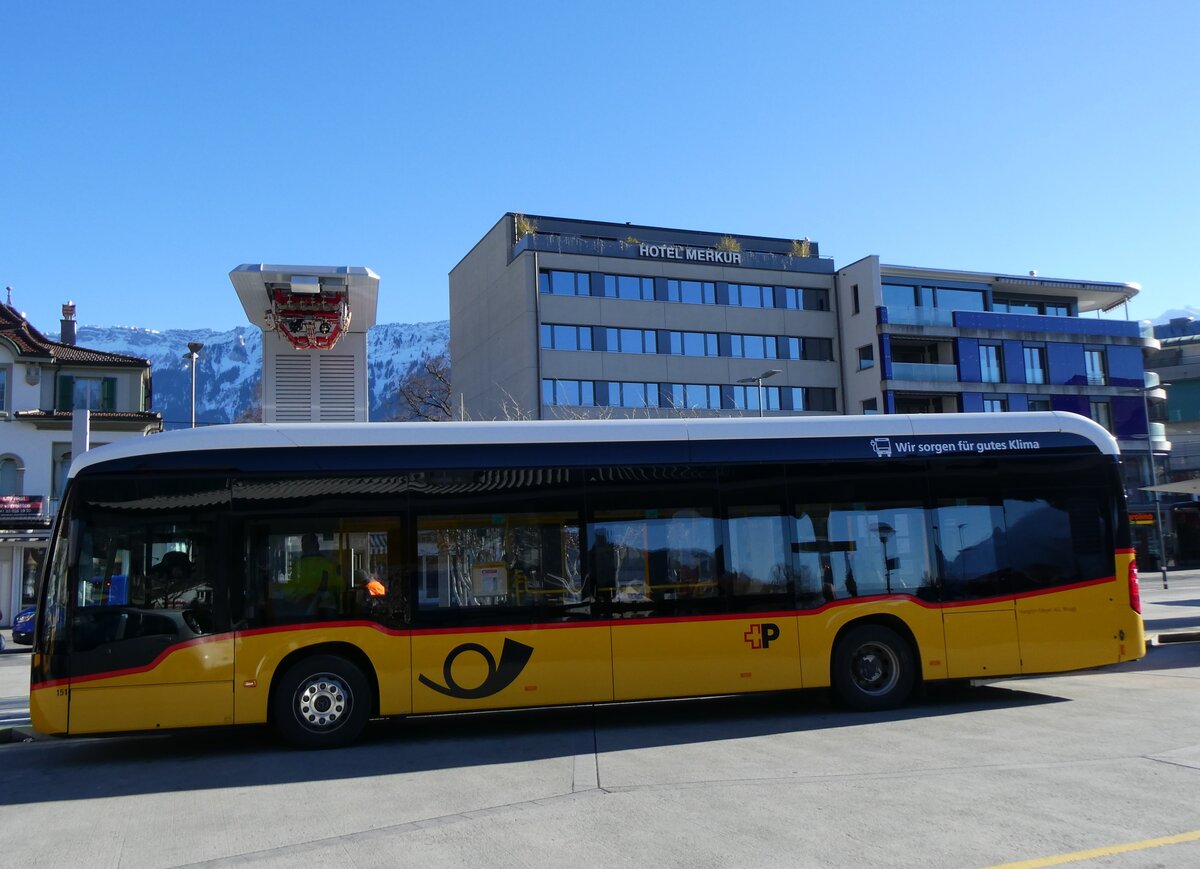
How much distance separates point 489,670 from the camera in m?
9.89

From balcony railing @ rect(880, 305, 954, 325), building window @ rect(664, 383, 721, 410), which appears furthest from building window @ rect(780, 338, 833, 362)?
building window @ rect(664, 383, 721, 410)

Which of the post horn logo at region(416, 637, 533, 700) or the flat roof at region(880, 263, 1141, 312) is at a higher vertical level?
the flat roof at region(880, 263, 1141, 312)

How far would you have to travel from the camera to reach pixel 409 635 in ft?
32.2

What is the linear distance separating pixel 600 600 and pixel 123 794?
470 cm

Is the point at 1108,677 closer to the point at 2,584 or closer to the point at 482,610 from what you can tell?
the point at 482,610

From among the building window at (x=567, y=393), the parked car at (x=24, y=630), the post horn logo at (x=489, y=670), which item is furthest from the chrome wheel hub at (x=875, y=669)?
the building window at (x=567, y=393)

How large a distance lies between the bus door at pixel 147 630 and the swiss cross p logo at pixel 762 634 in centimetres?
534

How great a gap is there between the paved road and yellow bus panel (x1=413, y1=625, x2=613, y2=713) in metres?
0.45

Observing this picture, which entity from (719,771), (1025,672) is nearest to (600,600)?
(719,771)

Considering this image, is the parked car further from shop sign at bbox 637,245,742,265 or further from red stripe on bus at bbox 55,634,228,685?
shop sign at bbox 637,245,742,265

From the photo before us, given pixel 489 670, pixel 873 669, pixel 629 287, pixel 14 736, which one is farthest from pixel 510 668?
pixel 629 287

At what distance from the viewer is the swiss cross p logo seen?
10.5 m

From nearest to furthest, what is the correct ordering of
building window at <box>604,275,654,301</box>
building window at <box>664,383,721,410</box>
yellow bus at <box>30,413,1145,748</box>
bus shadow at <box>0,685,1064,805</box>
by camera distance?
bus shadow at <box>0,685,1064,805</box> → yellow bus at <box>30,413,1145,748</box> → building window at <box>664,383,721,410</box> → building window at <box>604,275,654,301</box>

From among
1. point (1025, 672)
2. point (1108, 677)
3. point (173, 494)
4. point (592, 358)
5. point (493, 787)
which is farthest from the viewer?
point (592, 358)
